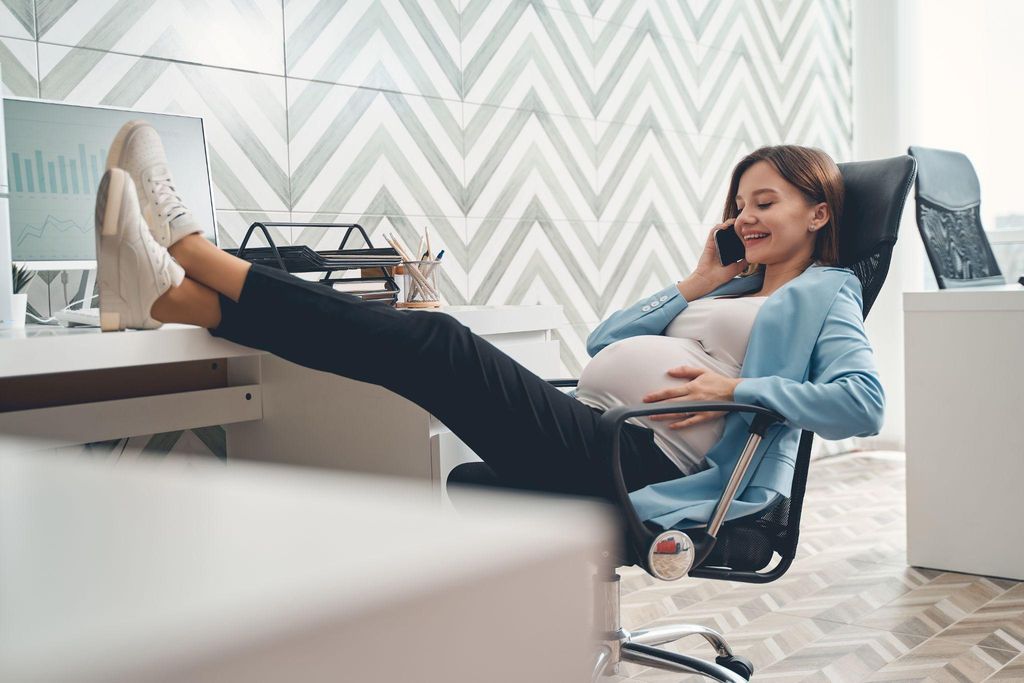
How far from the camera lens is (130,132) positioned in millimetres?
1562

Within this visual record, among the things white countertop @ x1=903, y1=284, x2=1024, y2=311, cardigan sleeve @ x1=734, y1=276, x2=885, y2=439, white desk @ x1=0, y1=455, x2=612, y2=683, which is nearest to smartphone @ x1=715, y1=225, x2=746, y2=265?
cardigan sleeve @ x1=734, y1=276, x2=885, y2=439

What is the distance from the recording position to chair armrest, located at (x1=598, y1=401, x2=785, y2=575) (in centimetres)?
149

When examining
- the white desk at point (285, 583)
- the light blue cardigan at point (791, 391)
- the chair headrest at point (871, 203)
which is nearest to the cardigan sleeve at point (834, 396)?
the light blue cardigan at point (791, 391)

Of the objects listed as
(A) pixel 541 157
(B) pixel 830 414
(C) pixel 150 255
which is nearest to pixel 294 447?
(C) pixel 150 255

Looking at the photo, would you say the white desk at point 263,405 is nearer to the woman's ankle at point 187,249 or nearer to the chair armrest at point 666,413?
the woman's ankle at point 187,249

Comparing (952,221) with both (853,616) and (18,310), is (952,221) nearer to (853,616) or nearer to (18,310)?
(853,616)

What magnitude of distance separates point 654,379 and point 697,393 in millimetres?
175

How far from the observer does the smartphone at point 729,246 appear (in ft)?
7.39

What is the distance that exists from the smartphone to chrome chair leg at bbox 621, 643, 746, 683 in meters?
0.87

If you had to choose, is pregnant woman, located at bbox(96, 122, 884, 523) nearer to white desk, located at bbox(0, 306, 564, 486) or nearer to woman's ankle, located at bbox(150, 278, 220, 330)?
woman's ankle, located at bbox(150, 278, 220, 330)

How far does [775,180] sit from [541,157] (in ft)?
4.48

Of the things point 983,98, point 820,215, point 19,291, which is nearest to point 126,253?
point 19,291

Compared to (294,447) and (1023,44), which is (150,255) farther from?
(1023,44)

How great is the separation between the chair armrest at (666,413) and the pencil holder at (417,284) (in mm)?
854
